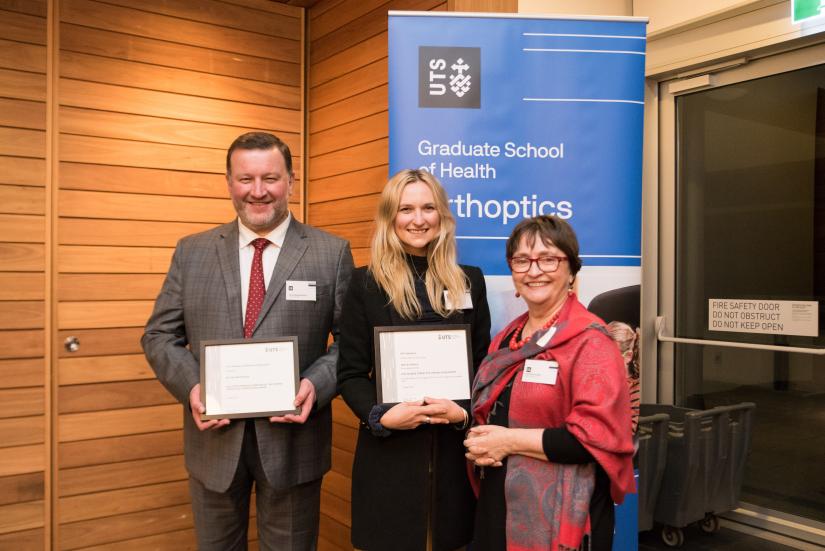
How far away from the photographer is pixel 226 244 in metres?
2.22

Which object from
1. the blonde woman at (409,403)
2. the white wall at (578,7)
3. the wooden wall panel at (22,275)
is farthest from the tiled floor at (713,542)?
the wooden wall panel at (22,275)

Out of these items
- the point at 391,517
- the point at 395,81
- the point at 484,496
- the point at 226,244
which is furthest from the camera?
the point at 395,81

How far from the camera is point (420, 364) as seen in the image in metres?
1.91

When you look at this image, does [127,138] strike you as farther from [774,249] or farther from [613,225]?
[774,249]

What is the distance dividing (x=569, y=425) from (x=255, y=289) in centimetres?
106

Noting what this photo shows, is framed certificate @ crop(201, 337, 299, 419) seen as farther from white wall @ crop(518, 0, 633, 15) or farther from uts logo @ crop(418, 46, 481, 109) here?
white wall @ crop(518, 0, 633, 15)

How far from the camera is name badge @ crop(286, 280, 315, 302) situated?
7.10 feet

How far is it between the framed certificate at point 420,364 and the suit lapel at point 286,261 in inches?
16.1

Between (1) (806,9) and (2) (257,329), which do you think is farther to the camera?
(1) (806,9)

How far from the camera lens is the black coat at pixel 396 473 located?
191cm

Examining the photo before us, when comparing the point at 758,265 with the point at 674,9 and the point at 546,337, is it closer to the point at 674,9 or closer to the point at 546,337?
the point at 674,9

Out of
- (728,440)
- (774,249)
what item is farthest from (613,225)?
(728,440)

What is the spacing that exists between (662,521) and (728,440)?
52 centimetres

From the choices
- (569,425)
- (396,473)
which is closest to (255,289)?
(396,473)
